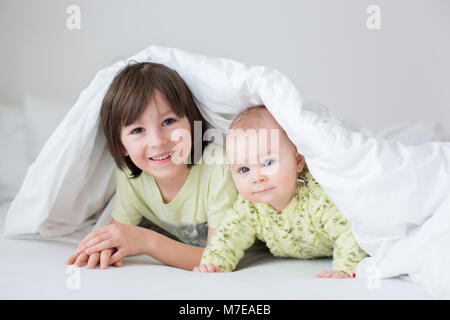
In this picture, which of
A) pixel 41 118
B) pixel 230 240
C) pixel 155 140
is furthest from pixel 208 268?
pixel 41 118

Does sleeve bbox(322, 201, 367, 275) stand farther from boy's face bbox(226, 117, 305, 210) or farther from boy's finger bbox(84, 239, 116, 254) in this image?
boy's finger bbox(84, 239, 116, 254)

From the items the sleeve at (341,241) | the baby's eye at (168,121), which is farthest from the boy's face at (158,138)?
the sleeve at (341,241)

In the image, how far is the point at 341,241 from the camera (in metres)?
1.00

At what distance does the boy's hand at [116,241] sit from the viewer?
985mm

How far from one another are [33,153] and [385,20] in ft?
4.32

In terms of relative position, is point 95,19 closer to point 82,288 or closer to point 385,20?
point 385,20

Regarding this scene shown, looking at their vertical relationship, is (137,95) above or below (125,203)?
above

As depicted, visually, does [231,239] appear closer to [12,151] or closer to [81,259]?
[81,259]

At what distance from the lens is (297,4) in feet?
5.92

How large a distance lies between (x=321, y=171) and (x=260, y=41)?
1.00 m

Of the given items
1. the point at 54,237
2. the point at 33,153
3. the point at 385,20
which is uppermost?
the point at 385,20

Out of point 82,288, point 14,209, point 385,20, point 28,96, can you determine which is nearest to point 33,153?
point 28,96

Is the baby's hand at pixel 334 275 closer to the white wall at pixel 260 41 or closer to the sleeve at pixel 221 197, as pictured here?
the sleeve at pixel 221 197

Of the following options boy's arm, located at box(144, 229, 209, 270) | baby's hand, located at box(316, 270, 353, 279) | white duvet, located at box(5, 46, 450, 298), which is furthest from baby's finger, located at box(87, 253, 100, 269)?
baby's hand, located at box(316, 270, 353, 279)
